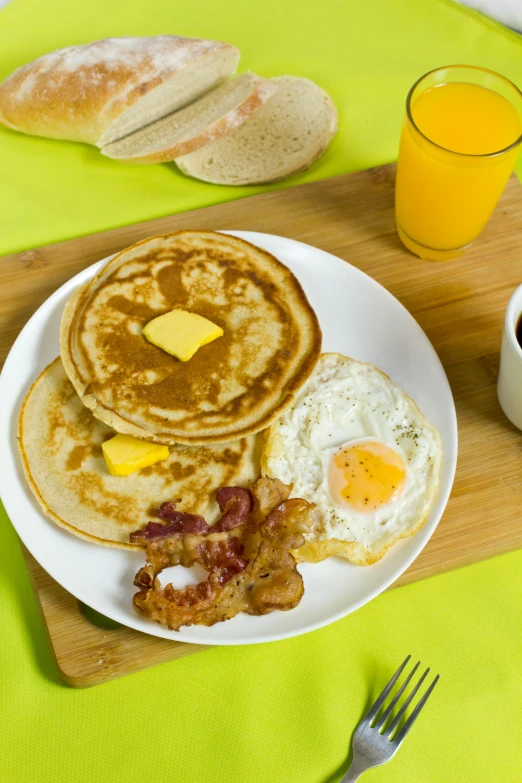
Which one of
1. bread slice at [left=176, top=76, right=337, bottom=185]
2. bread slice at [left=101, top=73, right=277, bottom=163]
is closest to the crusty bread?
bread slice at [left=101, top=73, right=277, bottom=163]

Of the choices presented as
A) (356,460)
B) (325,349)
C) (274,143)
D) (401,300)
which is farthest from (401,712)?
(274,143)

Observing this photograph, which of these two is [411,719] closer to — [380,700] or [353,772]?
[380,700]

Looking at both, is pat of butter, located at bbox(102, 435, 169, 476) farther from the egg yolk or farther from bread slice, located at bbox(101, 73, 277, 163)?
bread slice, located at bbox(101, 73, 277, 163)

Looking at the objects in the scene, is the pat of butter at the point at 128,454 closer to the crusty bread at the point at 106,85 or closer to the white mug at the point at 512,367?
the white mug at the point at 512,367

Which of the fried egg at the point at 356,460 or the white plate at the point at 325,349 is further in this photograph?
the fried egg at the point at 356,460

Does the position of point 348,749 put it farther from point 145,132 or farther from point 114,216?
point 145,132

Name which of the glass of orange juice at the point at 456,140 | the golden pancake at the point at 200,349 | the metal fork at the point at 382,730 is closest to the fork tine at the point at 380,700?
the metal fork at the point at 382,730

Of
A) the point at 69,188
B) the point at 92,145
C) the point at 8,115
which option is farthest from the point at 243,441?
the point at 8,115
